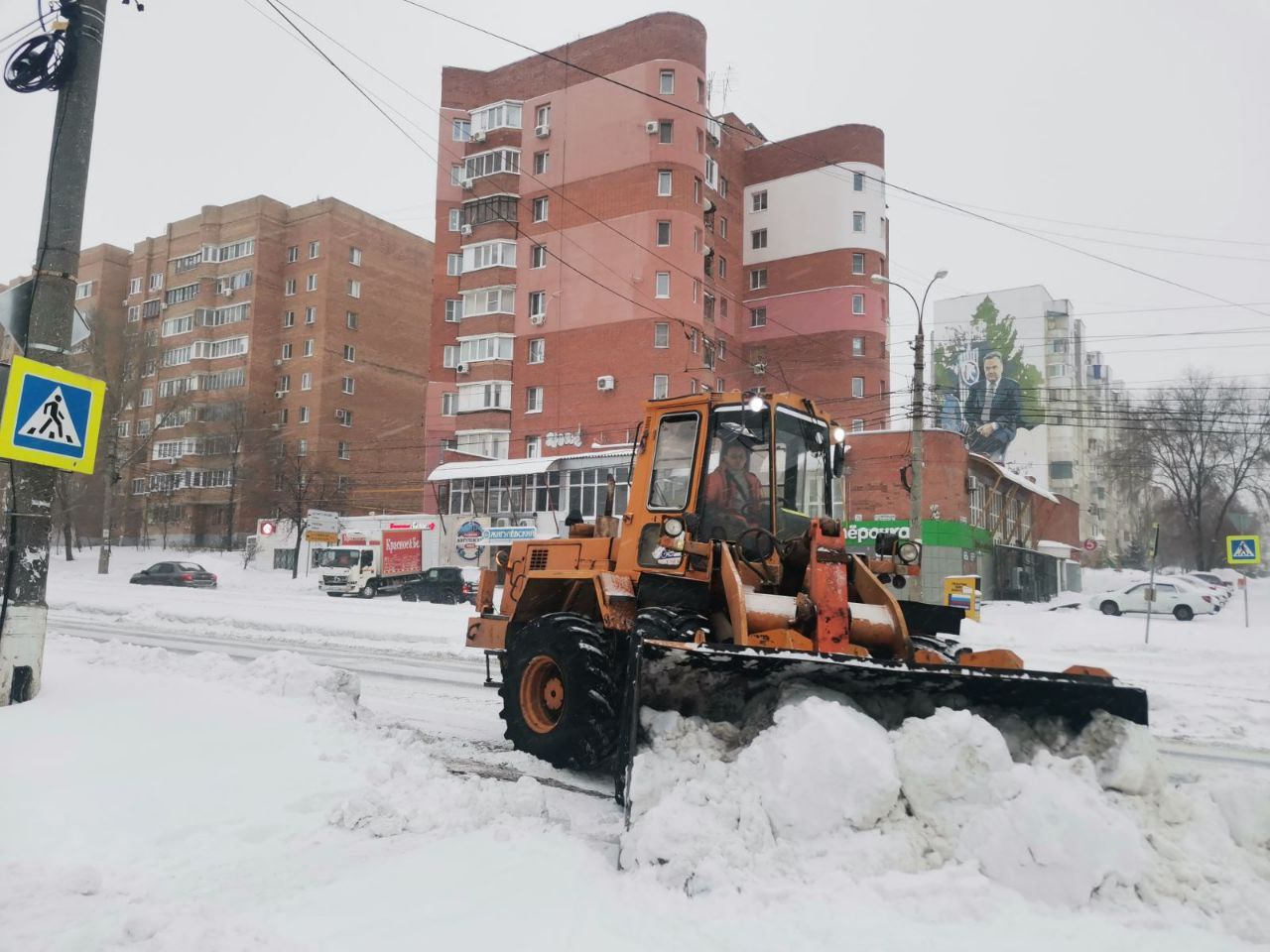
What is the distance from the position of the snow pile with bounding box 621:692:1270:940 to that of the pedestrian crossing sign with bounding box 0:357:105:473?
17.6 ft

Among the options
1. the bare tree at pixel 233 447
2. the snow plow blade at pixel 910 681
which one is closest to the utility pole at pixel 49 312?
the snow plow blade at pixel 910 681

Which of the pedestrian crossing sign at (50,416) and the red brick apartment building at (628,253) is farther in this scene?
the red brick apartment building at (628,253)

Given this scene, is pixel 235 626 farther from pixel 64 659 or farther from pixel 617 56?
pixel 617 56

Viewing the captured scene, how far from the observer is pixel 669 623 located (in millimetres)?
5492

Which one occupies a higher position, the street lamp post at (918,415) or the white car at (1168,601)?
the street lamp post at (918,415)

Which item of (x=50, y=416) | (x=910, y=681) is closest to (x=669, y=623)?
(x=910, y=681)

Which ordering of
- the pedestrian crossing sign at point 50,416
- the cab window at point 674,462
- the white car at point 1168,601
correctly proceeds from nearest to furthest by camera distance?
the pedestrian crossing sign at point 50,416
the cab window at point 674,462
the white car at point 1168,601

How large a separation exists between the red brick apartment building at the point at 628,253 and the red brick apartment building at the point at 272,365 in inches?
581

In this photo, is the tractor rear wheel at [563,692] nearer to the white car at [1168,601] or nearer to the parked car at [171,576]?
the white car at [1168,601]

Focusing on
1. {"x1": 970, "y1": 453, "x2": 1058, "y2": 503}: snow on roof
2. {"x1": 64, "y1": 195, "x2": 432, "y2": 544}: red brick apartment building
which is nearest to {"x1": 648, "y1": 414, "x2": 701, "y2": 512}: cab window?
{"x1": 970, "y1": 453, "x2": 1058, "y2": 503}: snow on roof

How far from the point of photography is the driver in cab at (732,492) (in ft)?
21.2

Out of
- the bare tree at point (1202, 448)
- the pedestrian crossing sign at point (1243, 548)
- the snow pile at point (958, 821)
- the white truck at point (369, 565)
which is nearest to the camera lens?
the snow pile at point (958, 821)

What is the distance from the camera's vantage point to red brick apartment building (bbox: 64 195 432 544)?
57.2 m

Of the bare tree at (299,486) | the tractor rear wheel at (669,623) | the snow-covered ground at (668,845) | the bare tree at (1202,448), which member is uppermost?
the bare tree at (1202,448)
